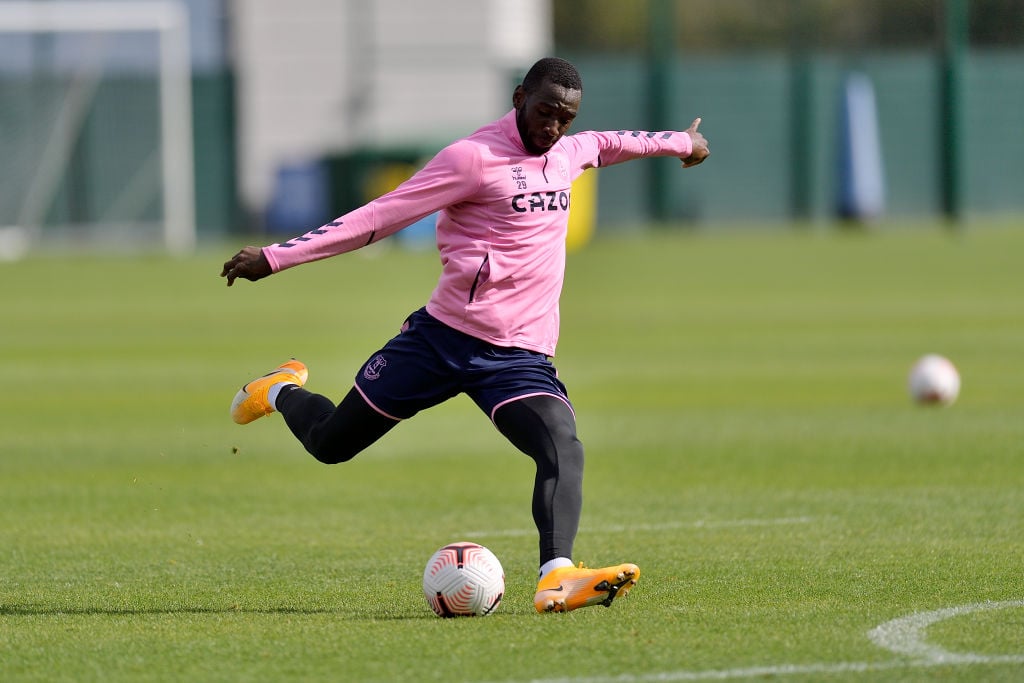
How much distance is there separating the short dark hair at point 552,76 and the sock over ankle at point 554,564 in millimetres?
1901

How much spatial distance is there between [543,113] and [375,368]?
1313 millimetres

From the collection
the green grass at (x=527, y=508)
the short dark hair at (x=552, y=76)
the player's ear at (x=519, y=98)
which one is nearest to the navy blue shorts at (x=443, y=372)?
the green grass at (x=527, y=508)

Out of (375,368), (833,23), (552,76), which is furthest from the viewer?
(833,23)

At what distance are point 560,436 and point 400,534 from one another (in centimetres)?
222

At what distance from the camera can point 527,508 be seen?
972 centimetres

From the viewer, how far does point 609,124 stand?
4297cm

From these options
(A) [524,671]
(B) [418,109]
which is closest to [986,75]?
(B) [418,109]

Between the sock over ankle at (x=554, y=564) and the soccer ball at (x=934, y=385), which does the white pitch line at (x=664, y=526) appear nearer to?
the sock over ankle at (x=554, y=564)

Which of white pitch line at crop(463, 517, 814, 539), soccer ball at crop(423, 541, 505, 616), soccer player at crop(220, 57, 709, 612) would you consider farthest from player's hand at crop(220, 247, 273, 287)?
white pitch line at crop(463, 517, 814, 539)

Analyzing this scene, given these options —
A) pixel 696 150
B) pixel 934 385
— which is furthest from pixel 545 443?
pixel 934 385

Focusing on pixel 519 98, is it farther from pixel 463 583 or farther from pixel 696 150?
pixel 463 583

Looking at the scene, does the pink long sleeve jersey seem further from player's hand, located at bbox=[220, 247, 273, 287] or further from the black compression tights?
the black compression tights

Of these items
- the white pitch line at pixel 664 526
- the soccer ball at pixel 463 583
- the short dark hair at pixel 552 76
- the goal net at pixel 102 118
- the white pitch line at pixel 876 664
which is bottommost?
the goal net at pixel 102 118

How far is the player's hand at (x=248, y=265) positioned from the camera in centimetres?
651
